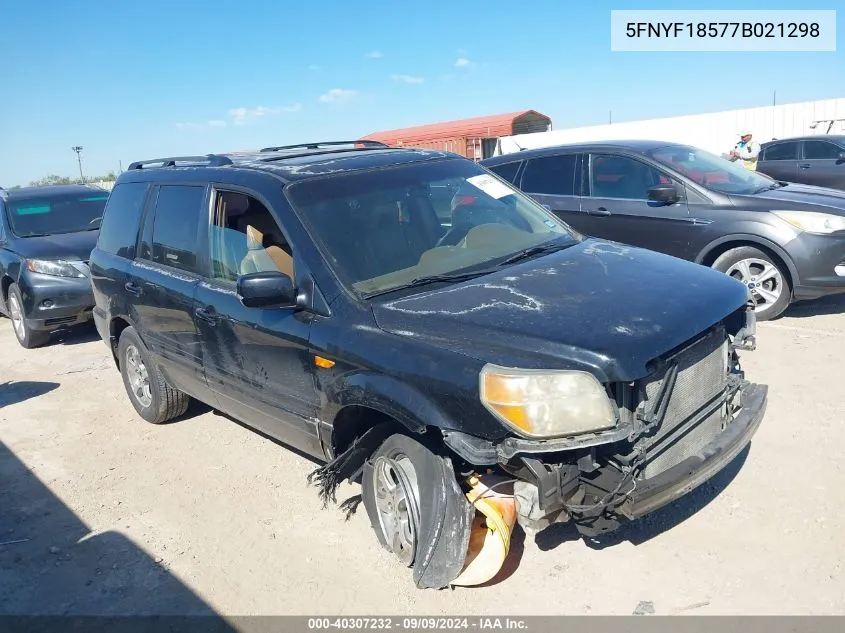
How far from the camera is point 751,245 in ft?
21.0

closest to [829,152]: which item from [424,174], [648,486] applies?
[424,174]

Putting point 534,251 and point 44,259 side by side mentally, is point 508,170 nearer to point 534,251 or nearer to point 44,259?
point 534,251

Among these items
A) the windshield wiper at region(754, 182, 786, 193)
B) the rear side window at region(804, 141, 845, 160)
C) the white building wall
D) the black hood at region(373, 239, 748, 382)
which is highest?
the white building wall

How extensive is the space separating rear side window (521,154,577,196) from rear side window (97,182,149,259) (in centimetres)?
419

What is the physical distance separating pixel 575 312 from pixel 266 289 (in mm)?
1437

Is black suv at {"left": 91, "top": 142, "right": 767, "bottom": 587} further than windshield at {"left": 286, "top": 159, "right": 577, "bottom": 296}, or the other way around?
windshield at {"left": 286, "top": 159, "right": 577, "bottom": 296}

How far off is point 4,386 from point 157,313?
129 inches

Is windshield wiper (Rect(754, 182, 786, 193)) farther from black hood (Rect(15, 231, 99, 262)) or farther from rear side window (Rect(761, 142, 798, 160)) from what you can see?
black hood (Rect(15, 231, 99, 262))

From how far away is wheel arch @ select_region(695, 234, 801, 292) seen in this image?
20.2 feet

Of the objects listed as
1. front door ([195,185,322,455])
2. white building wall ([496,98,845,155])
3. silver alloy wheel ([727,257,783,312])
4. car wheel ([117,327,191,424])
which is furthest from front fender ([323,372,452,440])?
white building wall ([496,98,845,155])

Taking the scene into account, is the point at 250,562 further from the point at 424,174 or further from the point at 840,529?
the point at 840,529

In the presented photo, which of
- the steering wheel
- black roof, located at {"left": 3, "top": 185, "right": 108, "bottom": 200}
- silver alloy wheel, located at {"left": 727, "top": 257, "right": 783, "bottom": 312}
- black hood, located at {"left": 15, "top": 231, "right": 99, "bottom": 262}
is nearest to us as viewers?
the steering wheel

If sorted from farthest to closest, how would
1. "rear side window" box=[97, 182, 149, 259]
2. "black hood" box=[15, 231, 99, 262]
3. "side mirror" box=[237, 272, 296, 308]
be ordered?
"black hood" box=[15, 231, 99, 262] → "rear side window" box=[97, 182, 149, 259] → "side mirror" box=[237, 272, 296, 308]

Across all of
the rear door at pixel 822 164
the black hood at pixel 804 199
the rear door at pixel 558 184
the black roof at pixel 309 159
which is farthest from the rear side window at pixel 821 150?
the black roof at pixel 309 159
